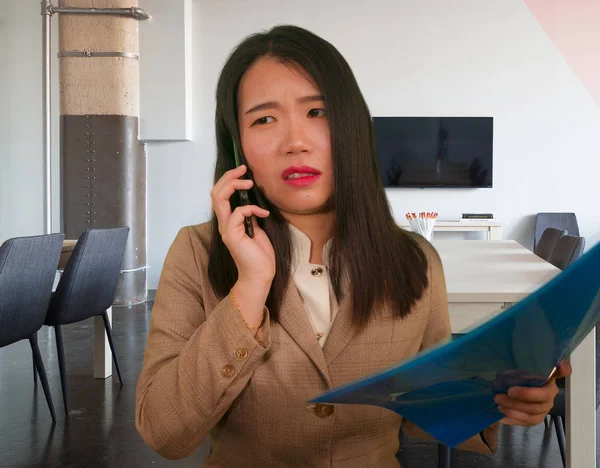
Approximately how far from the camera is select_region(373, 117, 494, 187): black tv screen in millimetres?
7254

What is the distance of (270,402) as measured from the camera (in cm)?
100

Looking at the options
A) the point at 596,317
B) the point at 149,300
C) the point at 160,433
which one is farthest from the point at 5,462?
the point at 149,300

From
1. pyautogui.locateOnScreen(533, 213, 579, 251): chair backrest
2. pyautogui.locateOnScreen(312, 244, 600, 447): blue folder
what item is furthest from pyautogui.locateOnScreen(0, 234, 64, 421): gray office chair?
pyautogui.locateOnScreen(533, 213, 579, 251): chair backrest

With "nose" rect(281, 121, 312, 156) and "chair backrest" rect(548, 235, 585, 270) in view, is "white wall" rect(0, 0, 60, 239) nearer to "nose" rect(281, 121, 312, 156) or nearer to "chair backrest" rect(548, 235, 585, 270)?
"chair backrest" rect(548, 235, 585, 270)

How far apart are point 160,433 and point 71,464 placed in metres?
2.09

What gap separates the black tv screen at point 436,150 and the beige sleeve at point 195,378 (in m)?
6.45

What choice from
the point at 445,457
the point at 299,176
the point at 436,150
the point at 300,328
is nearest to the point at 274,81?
the point at 299,176

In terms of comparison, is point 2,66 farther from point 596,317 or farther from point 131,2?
point 596,317

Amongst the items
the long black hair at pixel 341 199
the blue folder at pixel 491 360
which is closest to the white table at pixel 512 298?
the blue folder at pixel 491 360

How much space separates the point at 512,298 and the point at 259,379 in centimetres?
118

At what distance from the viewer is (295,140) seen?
98cm

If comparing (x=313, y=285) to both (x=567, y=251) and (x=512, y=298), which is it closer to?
(x=512, y=298)

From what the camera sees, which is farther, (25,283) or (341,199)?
(25,283)

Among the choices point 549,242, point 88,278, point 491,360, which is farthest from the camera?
point 549,242
